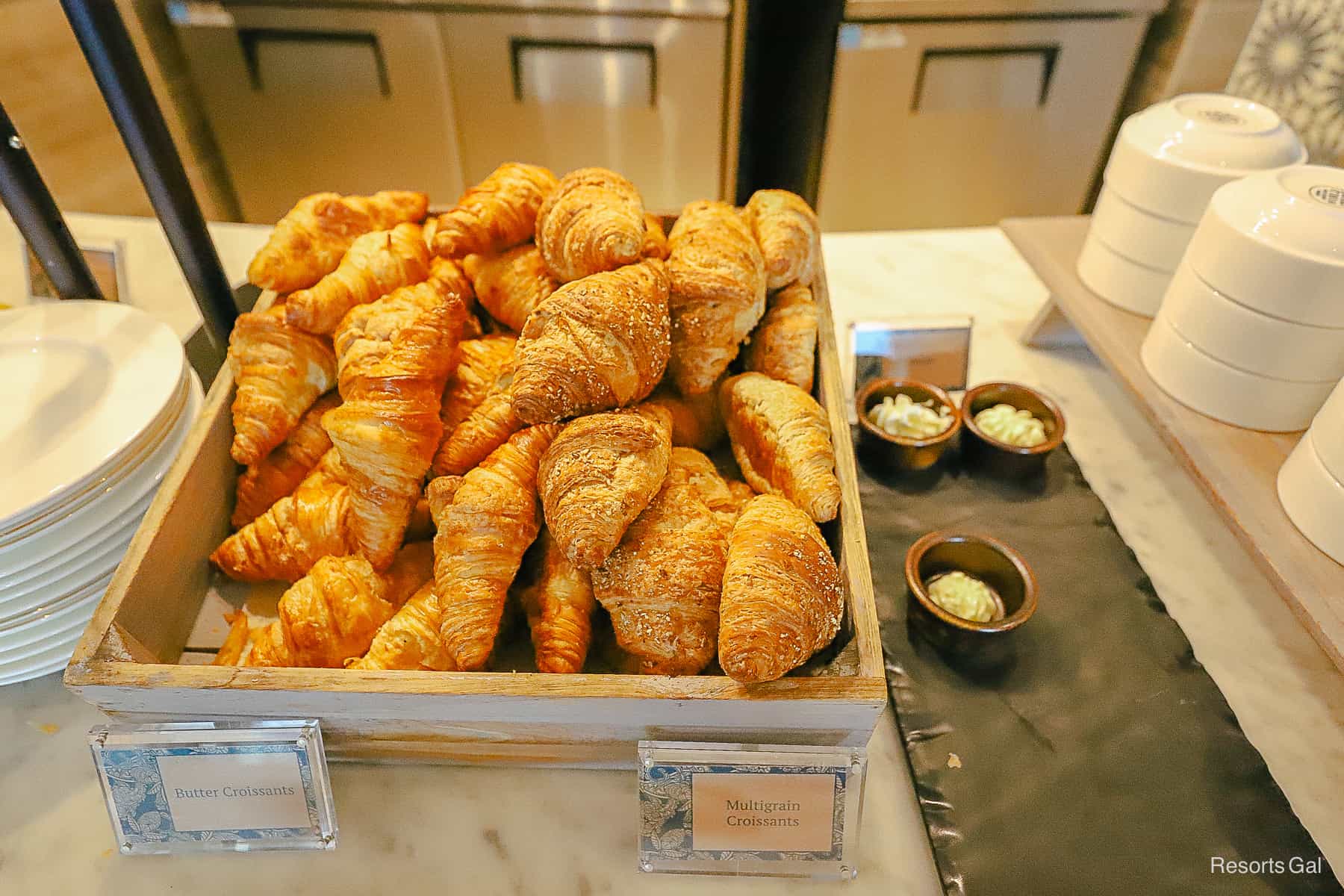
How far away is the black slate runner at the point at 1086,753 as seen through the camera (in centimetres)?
83

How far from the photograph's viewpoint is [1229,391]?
104 centimetres

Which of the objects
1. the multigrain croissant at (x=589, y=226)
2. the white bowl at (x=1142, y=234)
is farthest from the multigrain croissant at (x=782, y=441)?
the white bowl at (x=1142, y=234)

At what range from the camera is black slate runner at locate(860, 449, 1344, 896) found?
83 cm

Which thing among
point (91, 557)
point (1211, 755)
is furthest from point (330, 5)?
point (1211, 755)

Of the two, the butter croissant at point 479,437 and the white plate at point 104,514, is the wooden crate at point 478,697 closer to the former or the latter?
the white plate at point 104,514

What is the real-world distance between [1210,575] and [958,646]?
0.42m

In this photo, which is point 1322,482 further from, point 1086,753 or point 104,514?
point 104,514

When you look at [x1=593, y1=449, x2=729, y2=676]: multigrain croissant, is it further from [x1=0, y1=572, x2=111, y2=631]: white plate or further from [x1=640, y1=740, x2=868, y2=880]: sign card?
[x1=0, y1=572, x2=111, y2=631]: white plate

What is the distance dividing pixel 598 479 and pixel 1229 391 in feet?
2.66

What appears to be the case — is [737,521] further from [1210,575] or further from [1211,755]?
[1210,575]

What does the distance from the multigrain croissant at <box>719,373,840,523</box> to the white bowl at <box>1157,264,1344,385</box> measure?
1.64 ft

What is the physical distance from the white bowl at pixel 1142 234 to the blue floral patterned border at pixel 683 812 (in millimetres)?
916

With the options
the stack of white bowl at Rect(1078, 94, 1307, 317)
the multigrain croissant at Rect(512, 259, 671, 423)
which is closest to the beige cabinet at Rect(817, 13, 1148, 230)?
the stack of white bowl at Rect(1078, 94, 1307, 317)

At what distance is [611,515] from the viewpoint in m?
0.78
